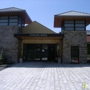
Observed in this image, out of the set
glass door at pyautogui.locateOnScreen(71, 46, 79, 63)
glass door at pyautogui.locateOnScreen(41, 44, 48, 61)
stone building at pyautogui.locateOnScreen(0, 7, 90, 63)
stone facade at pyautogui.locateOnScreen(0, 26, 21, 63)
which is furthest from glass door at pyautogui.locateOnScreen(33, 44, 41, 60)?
glass door at pyautogui.locateOnScreen(71, 46, 79, 63)

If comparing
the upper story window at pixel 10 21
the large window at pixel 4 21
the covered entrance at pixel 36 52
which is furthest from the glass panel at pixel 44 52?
the large window at pixel 4 21

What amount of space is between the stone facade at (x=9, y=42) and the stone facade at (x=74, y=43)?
20.0 ft

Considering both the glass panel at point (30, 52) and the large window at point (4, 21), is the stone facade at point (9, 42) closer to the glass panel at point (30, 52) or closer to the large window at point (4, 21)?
the large window at point (4, 21)

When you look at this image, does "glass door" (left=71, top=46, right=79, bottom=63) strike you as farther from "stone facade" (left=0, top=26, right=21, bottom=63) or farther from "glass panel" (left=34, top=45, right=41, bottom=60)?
→ "stone facade" (left=0, top=26, right=21, bottom=63)

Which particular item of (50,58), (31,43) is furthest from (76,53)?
(31,43)

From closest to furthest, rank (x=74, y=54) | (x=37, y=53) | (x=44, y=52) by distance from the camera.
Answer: (x=74, y=54) → (x=37, y=53) → (x=44, y=52)

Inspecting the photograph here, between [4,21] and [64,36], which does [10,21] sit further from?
[64,36]

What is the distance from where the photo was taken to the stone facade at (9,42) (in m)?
17.2

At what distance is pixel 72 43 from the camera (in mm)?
17141

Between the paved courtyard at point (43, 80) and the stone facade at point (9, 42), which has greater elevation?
the stone facade at point (9, 42)

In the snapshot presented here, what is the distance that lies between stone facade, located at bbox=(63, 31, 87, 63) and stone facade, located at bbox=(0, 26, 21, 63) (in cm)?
610

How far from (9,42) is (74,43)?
320 inches

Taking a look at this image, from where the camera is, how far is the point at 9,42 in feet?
57.0

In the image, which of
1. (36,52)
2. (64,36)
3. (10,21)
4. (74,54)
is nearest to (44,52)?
(36,52)
